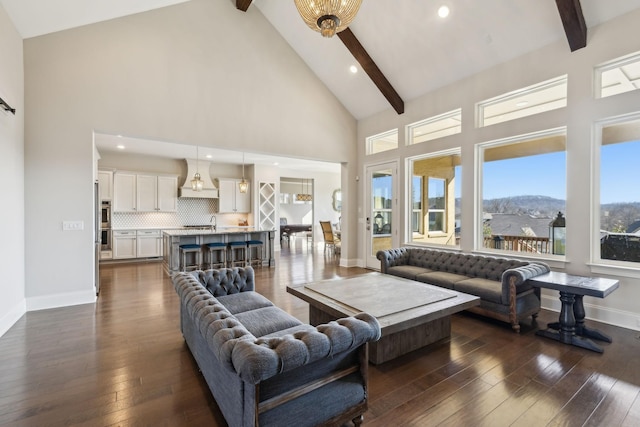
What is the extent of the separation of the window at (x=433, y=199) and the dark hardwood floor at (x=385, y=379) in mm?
2477

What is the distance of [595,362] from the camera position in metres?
2.67

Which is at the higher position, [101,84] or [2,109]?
[101,84]

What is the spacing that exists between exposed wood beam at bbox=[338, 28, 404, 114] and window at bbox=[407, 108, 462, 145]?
50 centimetres

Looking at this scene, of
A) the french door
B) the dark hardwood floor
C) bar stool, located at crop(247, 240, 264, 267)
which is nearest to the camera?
the dark hardwood floor

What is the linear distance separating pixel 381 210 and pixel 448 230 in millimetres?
1536

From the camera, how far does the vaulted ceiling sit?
3.63m

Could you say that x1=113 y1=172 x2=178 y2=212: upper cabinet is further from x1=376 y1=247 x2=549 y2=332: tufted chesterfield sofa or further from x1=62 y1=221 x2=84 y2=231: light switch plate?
x1=376 y1=247 x2=549 y2=332: tufted chesterfield sofa

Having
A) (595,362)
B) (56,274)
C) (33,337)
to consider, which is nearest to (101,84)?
(56,274)

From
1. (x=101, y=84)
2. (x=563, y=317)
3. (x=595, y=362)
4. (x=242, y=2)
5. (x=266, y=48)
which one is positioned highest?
(x=242, y=2)

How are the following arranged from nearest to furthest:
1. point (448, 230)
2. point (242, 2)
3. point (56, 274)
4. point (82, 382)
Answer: point (82, 382)
point (56, 274)
point (242, 2)
point (448, 230)

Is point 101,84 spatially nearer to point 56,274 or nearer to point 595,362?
point 56,274

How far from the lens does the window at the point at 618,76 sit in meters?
3.52

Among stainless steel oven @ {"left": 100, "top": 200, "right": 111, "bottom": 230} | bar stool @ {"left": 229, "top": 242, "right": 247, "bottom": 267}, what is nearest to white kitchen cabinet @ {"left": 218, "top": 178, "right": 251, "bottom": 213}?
stainless steel oven @ {"left": 100, "top": 200, "right": 111, "bottom": 230}

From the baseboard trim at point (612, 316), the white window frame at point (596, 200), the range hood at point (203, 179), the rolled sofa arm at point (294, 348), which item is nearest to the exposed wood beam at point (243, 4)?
the range hood at point (203, 179)
